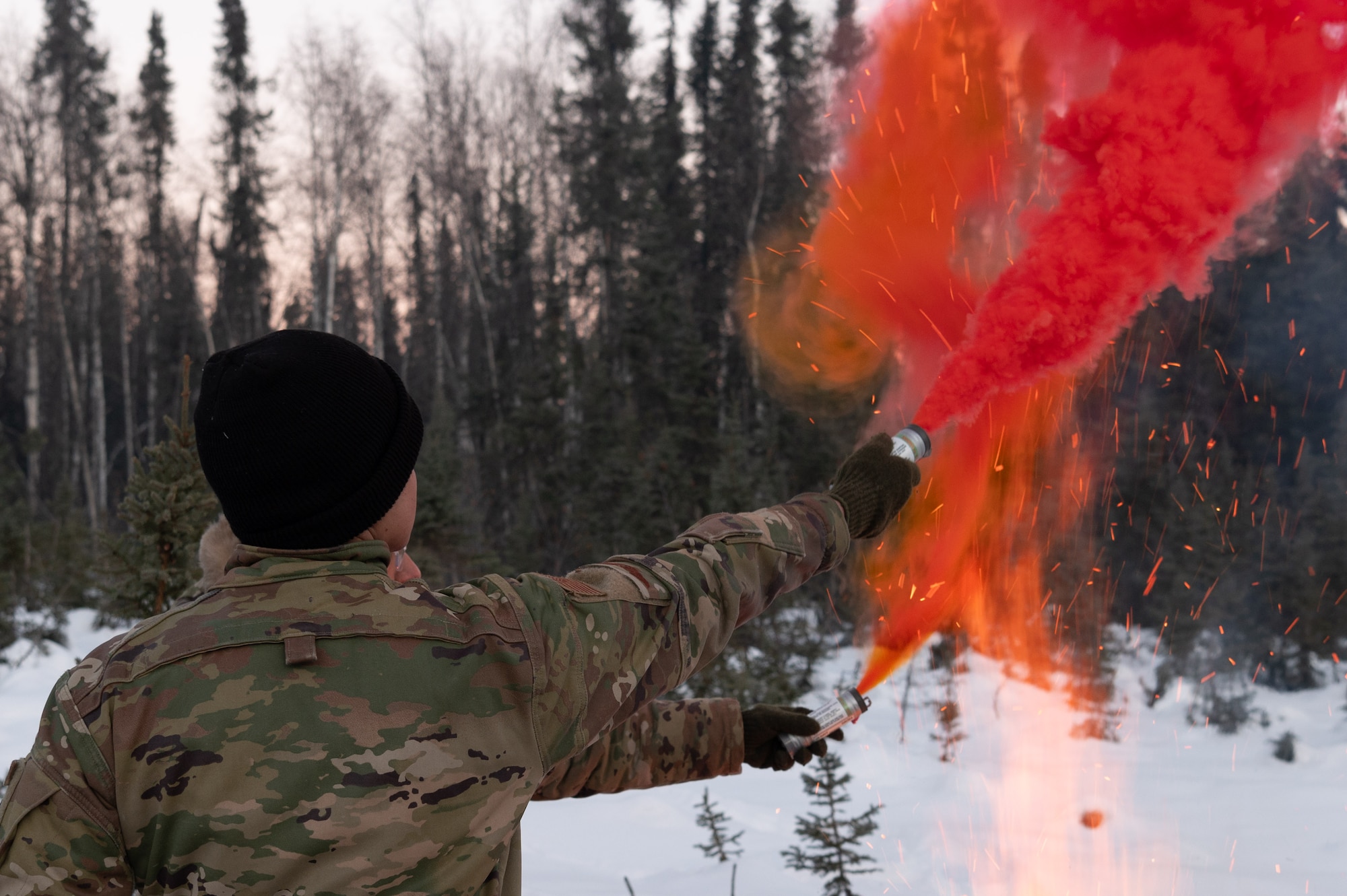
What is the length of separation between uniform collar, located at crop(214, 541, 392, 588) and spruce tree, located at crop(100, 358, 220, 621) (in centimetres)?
472

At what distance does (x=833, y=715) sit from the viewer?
2.50m

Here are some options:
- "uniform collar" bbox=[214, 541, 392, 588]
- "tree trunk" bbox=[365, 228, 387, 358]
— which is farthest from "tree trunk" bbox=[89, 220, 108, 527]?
"uniform collar" bbox=[214, 541, 392, 588]

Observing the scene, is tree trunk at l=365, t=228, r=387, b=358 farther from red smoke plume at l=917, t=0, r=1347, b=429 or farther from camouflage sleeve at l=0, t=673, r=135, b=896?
camouflage sleeve at l=0, t=673, r=135, b=896

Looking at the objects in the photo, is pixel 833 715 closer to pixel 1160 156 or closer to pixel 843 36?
pixel 1160 156

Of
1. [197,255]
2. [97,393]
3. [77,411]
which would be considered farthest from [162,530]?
[197,255]

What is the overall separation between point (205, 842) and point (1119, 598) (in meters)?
14.1

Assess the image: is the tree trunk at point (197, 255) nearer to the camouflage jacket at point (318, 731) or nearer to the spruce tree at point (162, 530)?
the spruce tree at point (162, 530)

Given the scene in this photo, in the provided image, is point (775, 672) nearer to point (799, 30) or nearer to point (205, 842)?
point (205, 842)

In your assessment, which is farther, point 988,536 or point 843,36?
point 843,36

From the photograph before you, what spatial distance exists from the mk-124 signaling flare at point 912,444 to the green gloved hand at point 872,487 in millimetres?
78

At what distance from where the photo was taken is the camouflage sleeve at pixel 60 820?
4.29ft

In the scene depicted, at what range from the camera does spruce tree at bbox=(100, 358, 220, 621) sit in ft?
19.0

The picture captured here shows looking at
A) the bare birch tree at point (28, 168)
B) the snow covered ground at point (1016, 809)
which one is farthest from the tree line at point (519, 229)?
the snow covered ground at point (1016, 809)

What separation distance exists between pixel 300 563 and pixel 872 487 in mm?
1297
